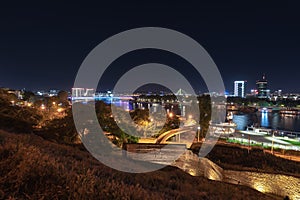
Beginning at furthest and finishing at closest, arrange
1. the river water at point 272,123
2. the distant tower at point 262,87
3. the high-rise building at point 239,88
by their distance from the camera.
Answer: the high-rise building at point 239,88
the distant tower at point 262,87
the river water at point 272,123

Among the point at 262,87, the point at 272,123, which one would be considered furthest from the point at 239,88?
the point at 272,123

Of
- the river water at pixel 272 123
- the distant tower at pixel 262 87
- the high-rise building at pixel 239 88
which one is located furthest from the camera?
the high-rise building at pixel 239 88

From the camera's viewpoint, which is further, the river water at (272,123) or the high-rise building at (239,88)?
the high-rise building at (239,88)

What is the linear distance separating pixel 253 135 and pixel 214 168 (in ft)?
43.2

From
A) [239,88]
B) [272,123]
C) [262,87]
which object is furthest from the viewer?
[239,88]

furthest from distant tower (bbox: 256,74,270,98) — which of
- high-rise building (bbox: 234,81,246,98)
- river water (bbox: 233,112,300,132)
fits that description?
river water (bbox: 233,112,300,132)

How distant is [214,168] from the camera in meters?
8.34

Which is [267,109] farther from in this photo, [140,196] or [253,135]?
[140,196]

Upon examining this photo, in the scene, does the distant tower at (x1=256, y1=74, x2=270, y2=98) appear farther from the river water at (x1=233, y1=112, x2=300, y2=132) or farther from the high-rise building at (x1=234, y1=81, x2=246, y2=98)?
the river water at (x1=233, y1=112, x2=300, y2=132)

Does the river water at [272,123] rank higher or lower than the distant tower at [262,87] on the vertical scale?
lower

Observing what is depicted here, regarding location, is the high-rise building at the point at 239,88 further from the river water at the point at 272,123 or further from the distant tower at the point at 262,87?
the river water at the point at 272,123

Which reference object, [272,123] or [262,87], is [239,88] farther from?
[272,123]

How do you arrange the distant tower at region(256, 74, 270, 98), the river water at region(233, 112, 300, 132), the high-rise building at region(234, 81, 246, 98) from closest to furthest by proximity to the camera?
the river water at region(233, 112, 300, 132) < the distant tower at region(256, 74, 270, 98) < the high-rise building at region(234, 81, 246, 98)

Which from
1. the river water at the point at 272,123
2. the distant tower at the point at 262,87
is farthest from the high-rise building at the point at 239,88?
the river water at the point at 272,123
